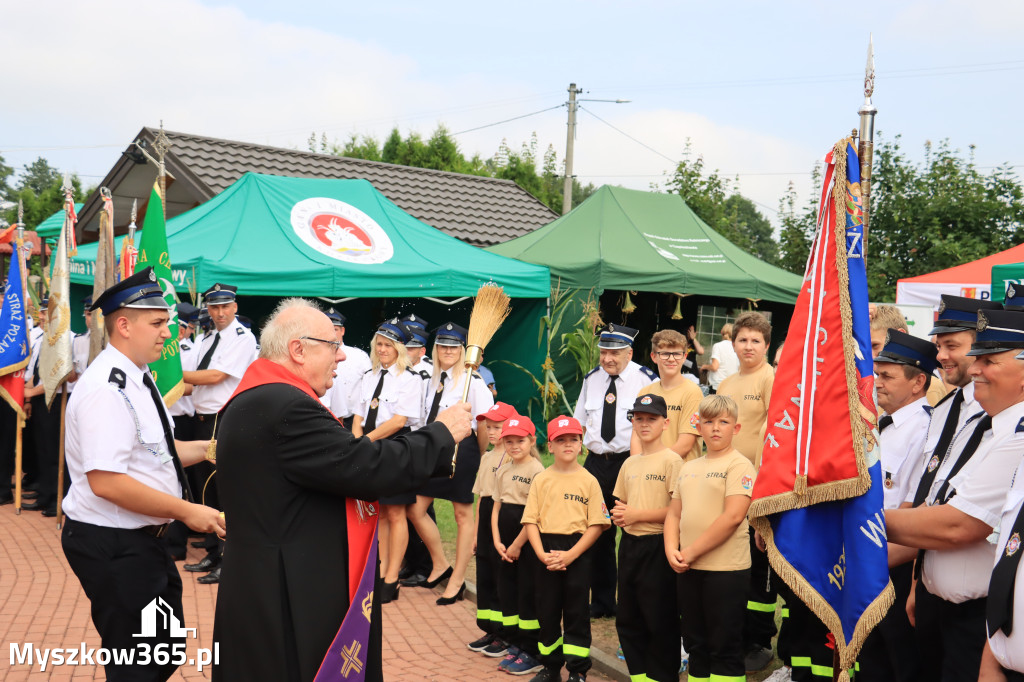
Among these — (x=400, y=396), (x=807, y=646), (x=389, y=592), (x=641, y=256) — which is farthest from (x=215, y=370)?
(x=641, y=256)

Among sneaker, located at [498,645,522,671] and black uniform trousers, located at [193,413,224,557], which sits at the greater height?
black uniform trousers, located at [193,413,224,557]

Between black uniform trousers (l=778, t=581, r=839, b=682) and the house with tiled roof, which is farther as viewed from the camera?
the house with tiled roof

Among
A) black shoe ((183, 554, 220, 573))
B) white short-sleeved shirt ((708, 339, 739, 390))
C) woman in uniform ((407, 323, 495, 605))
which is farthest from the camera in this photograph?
white short-sleeved shirt ((708, 339, 739, 390))

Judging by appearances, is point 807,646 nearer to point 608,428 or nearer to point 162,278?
point 608,428

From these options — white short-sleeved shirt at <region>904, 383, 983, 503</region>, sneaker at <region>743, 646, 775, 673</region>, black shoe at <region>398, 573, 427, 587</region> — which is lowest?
black shoe at <region>398, 573, 427, 587</region>

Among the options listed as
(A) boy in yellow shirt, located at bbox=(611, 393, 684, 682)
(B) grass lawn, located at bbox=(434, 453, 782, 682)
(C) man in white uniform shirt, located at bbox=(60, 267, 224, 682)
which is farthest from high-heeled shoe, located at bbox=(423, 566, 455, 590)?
(C) man in white uniform shirt, located at bbox=(60, 267, 224, 682)

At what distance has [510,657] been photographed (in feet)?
18.5

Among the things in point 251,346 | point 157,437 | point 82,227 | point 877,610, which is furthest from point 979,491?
point 82,227

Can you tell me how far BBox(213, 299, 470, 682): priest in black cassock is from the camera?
9.59ft

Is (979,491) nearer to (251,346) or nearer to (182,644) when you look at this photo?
(182,644)

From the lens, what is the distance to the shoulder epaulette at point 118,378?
373cm

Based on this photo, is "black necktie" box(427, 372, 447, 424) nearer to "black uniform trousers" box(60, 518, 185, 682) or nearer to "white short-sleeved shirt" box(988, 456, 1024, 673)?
"black uniform trousers" box(60, 518, 185, 682)

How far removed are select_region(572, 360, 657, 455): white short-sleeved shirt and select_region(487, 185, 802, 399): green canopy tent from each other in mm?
5594

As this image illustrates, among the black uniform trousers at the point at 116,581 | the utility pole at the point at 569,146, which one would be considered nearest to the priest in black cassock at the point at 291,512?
the black uniform trousers at the point at 116,581
